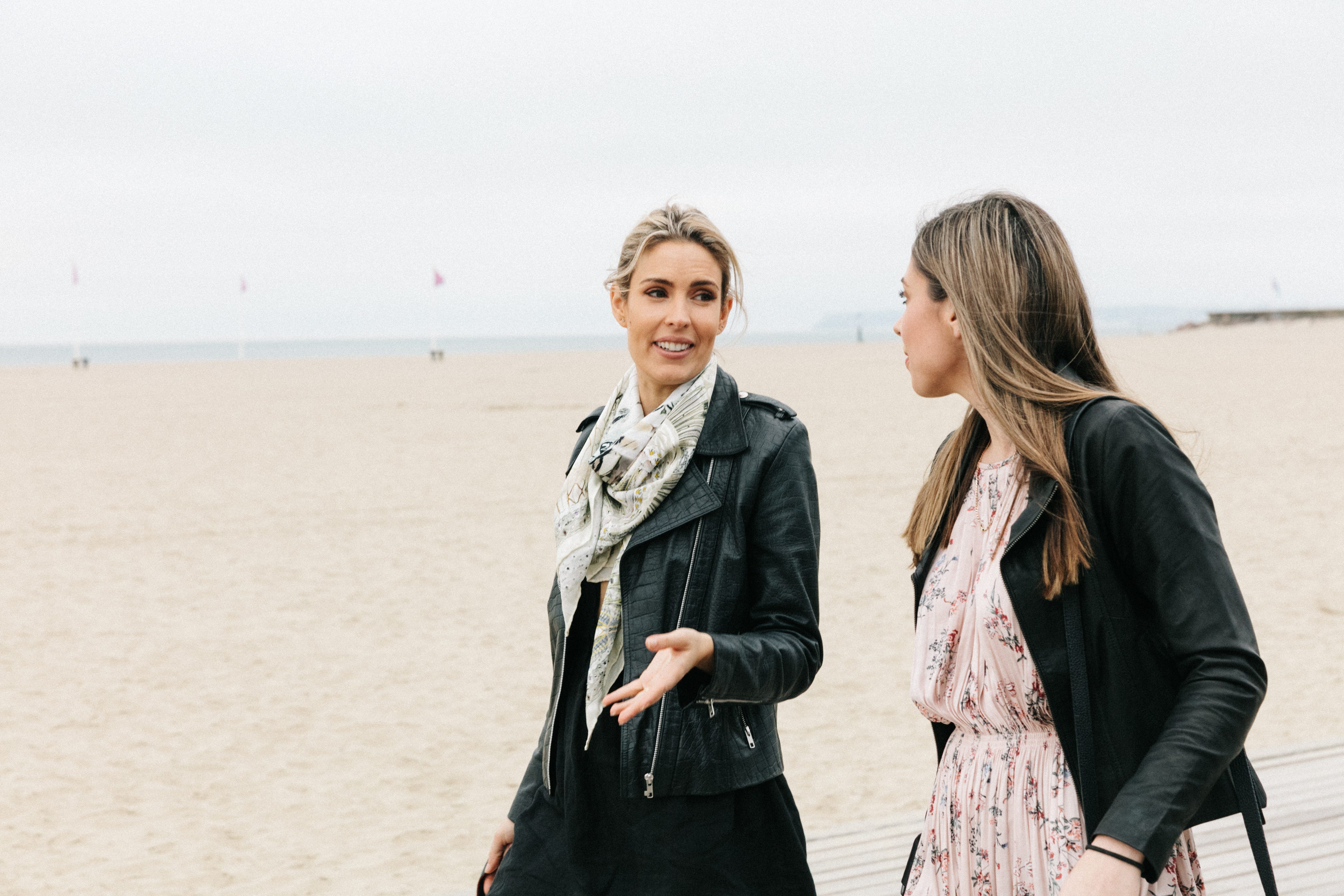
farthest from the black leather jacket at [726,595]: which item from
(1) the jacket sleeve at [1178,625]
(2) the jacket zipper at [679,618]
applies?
(1) the jacket sleeve at [1178,625]

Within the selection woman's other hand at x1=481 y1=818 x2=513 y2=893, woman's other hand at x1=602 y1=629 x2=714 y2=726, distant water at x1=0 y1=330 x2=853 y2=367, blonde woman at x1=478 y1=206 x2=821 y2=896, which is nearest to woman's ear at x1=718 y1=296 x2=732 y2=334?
blonde woman at x1=478 y1=206 x2=821 y2=896

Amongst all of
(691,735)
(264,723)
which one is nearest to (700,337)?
(691,735)

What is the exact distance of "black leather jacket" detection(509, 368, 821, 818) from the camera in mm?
2158

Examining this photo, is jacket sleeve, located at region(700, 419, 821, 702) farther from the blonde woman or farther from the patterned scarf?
the patterned scarf

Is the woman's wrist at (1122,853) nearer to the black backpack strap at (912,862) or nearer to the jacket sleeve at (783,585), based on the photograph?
the black backpack strap at (912,862)

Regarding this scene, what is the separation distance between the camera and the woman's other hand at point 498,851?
8.15 feet

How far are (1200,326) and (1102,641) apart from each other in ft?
258

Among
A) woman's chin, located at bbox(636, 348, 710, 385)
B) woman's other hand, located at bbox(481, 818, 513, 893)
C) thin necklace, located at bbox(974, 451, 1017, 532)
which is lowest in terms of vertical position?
woman's other hand, located at bbox(481, 818, 513, 893)

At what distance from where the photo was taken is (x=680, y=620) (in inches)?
87.0

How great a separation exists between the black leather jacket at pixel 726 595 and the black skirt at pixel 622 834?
1.9 inches

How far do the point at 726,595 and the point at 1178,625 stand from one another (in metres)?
0.87

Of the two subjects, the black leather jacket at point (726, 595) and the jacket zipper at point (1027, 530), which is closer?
the jacket zipper at point (1027, 530)

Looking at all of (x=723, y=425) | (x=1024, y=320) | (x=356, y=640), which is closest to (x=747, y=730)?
(x=723, y=425)

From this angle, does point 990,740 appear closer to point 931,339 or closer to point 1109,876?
point 1109,876
